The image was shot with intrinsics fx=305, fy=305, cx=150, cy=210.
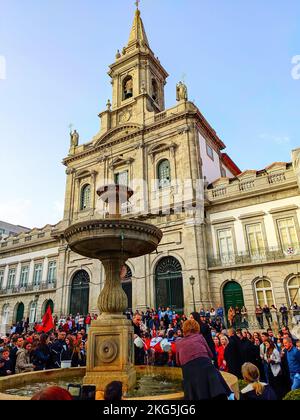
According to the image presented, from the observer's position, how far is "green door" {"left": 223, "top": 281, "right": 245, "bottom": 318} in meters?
18.7

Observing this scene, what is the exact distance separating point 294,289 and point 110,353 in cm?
1435

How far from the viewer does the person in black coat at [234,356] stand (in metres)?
6.27

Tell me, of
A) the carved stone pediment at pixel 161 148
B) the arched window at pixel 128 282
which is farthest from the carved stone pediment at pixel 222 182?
the arched window at pixel 128 282

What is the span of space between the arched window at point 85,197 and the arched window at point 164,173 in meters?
7.19

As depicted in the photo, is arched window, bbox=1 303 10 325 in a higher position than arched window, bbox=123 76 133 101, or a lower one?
lower

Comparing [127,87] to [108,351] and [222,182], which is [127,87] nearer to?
[222,182]

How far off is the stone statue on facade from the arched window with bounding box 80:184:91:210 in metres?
11.2

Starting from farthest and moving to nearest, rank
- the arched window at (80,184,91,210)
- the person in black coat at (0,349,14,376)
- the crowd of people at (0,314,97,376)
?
1. the arched window at (80,184,91,210)
2. the crowd of people at (0,314,97,376)
3. the person in black coat at (0,349,14,376)

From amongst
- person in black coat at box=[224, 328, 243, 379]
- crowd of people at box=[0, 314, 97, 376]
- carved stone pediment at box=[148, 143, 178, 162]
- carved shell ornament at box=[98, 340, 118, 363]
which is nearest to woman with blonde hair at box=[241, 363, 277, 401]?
person in black coat at box=[224, 328, 243, 379]

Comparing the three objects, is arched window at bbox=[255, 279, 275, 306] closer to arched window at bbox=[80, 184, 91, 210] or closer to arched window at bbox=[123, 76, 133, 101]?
arched window at bbox=[80, 184, 91, 210]

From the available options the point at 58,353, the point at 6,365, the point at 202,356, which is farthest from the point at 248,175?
the point at 202,356

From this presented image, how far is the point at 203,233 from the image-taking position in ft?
67.5
